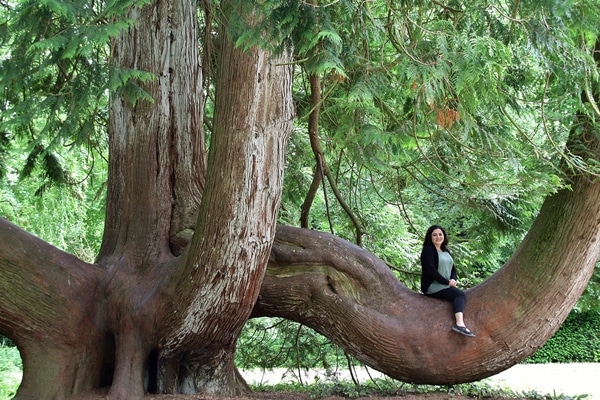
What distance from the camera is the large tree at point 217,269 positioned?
540 centimetres

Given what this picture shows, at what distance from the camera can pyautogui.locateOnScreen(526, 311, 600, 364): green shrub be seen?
61.5 feet

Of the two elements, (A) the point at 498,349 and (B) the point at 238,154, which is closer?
(B) the point at 238,154

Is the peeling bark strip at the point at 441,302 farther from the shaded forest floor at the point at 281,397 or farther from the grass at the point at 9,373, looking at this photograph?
the grass at the point at 9,373

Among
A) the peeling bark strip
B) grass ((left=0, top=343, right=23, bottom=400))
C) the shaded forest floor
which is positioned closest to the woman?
the peeling bark strip

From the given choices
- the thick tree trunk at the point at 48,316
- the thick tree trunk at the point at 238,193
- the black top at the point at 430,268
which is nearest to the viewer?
the thick tree trunk at the point at 238,193

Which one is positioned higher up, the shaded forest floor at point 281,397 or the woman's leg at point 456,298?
the woman's leg at point 456,298

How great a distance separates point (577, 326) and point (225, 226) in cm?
1610

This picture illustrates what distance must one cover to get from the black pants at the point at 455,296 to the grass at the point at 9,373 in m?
5.30

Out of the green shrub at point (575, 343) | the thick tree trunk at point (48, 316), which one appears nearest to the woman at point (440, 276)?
the thick tree trunk at point (48, 316)

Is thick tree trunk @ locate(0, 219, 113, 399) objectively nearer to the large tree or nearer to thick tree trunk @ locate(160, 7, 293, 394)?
the large tree

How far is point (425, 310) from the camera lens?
6293 millimetres

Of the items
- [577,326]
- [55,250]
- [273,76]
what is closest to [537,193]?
[273,76]

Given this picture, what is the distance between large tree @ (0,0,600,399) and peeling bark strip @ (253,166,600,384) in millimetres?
13

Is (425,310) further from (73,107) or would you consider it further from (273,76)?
(73,107)
